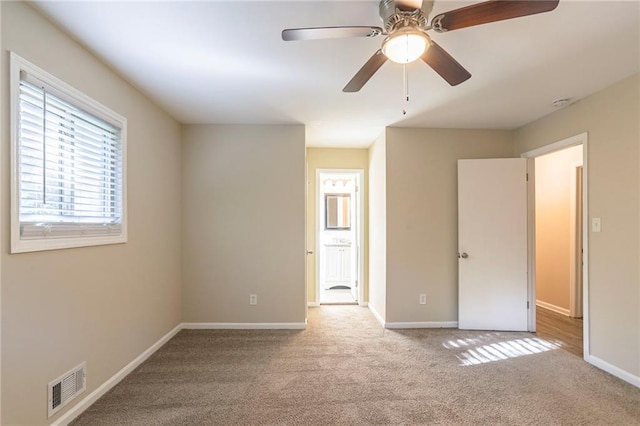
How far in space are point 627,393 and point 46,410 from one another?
148 inches

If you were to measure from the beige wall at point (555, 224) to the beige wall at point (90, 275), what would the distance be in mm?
4852

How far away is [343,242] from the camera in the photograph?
575cm

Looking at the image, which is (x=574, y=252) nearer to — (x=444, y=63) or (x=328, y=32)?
(x=444, y=63)

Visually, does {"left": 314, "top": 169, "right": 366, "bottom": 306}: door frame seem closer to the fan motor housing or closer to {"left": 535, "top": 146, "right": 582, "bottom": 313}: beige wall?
{"left": 535, "top": 146, "right": 582, "bottom": 313}: beige wall

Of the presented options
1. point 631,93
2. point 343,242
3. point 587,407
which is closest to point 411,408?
point 587,407

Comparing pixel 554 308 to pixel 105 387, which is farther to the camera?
pixel 554 308

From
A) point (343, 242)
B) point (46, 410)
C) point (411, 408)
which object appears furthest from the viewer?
point (343, 242)

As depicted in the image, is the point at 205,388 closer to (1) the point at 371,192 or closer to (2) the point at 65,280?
(2) the point at 65,280

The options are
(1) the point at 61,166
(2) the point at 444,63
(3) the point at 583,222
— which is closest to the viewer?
(2) the point at 444,63

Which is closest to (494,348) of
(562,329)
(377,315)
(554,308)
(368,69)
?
(562,329)

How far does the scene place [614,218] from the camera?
251 cm

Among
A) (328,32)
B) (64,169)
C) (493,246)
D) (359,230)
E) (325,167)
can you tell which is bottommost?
(493,246)

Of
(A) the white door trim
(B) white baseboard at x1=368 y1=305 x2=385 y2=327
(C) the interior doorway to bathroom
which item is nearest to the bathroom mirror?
(C) the interior doorway to bathroom

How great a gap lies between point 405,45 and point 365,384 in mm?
2278
